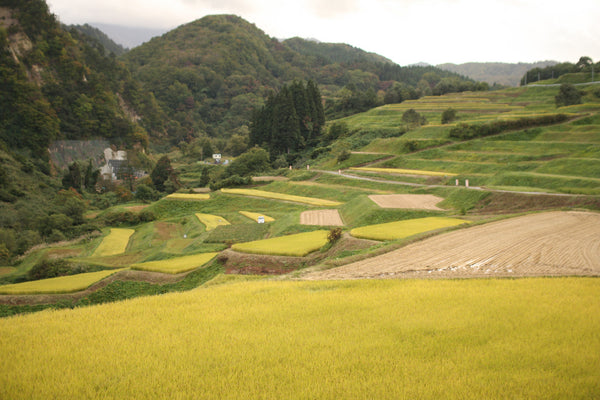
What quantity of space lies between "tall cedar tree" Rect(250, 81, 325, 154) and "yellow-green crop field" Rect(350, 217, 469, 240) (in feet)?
158

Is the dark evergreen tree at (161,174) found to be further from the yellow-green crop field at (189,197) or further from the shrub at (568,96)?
the shrub at (568,96)

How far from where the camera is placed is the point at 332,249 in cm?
1808

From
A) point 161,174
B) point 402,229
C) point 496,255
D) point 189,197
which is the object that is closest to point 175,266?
point 402,229

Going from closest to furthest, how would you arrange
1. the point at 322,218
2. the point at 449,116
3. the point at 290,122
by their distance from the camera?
the point at 322,218
the point at 449,116
the point at 290,122

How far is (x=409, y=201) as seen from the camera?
96.0ft

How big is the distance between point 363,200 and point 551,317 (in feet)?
74.2

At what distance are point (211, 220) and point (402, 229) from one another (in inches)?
792

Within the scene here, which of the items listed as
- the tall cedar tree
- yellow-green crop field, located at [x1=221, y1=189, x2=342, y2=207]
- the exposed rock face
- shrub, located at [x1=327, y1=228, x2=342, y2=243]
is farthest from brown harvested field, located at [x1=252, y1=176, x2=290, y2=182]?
the exposed rock face

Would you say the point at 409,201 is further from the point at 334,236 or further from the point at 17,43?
the point at 17,43

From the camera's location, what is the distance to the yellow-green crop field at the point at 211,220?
33469mm

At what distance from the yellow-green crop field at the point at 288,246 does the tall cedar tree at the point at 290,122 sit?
48.1 m

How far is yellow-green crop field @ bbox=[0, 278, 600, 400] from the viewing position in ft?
17.5

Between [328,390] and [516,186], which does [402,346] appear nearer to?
[328,390]

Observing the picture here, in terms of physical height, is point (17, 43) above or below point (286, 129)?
above
